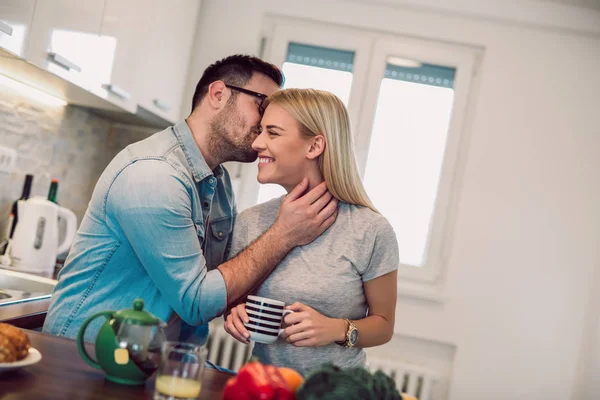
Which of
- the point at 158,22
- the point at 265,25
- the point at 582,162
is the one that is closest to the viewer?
the point at 158,22

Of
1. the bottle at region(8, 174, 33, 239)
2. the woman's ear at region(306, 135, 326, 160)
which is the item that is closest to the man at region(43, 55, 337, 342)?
the woman's ear at region(306, 135, 326, 160)

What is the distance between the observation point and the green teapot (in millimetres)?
1022

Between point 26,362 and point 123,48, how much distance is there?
177cm

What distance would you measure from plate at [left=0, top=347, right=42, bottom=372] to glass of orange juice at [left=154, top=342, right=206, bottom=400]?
224 millimetres

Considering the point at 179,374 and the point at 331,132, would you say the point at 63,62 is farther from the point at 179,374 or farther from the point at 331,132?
the point at 179,374

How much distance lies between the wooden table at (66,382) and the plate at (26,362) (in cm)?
1

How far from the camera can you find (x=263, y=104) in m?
1.83

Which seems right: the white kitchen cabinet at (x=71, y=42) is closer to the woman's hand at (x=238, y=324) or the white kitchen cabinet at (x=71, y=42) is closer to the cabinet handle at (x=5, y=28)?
the cabinet handle at (x=5, y=28)

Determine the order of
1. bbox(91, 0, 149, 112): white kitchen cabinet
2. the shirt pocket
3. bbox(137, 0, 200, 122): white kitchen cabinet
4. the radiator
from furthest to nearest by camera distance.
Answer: the radiator
bbox(137, 0, 200, 122): white kitchen cabinet
bbox(91, 0, 149, 112): white kitchen cabinet
the shirt pocket

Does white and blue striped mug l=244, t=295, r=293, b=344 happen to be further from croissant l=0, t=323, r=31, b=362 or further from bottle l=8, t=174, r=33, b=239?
bottle l=8, t=174, r=33, b=239

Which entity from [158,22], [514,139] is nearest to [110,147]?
[158,22]

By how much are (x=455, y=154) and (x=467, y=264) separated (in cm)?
59

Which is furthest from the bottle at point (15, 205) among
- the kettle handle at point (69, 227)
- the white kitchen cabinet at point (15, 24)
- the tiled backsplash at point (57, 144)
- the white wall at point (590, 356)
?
the white wall at point (590, 356)

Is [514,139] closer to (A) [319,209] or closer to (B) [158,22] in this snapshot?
(B) [158,22]
